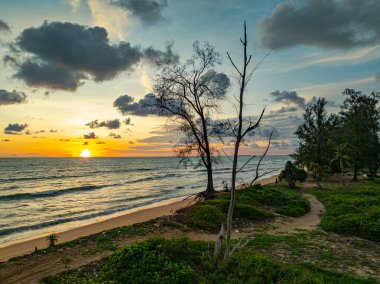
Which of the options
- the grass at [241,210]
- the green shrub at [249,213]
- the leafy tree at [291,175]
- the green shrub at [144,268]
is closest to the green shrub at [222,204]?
the grass at [241,210]

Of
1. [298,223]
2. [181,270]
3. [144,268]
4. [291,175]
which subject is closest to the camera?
[181,270]

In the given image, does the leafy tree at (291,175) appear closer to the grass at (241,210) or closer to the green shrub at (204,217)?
the grass at (241,210)

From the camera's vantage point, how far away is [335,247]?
1338 cm

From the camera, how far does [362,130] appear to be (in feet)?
165

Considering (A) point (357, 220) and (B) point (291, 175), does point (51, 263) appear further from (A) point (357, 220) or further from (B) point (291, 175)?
(B) point (291, 175)

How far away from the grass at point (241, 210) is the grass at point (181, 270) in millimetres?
5879

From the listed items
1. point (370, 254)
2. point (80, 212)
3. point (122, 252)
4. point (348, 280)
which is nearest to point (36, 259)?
point (122, 252)

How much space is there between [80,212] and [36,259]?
1901cm

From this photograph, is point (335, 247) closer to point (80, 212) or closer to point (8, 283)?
point (8, 283)

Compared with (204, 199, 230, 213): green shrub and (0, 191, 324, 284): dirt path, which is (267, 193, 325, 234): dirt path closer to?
(204, 199, 230, 213): green shrub

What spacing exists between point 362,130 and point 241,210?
41.6 metres

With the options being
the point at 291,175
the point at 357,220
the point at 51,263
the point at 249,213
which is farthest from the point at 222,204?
the point at 291,175

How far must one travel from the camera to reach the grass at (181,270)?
8.65 m

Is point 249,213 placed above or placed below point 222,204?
below
